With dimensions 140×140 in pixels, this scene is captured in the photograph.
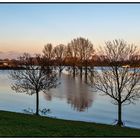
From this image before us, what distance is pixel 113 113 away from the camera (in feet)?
118

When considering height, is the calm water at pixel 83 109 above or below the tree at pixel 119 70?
below

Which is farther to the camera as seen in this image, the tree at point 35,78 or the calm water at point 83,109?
the tree at point 35,78

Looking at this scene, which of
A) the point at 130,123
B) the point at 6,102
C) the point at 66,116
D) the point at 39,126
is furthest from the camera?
the point at 6,102

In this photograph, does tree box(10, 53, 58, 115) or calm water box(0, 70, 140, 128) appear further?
tree box(10, 53, 58, 115)

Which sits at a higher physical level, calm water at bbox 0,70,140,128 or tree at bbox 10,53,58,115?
tree at bbox 10,53,58,115

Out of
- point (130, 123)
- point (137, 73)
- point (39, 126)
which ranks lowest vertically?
point (130, 123)

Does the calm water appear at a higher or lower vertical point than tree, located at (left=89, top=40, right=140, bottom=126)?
lower

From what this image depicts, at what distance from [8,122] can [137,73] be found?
1676 centimetres

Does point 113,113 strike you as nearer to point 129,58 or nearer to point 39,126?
point 129,58

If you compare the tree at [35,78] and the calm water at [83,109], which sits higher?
the tree at [35,78]

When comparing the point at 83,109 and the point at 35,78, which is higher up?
the point at 35,78

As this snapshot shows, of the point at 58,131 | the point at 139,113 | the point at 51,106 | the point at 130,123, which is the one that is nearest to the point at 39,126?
the point at 58,131

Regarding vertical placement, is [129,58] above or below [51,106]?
above

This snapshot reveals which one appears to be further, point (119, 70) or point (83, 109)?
point (83, 109)
